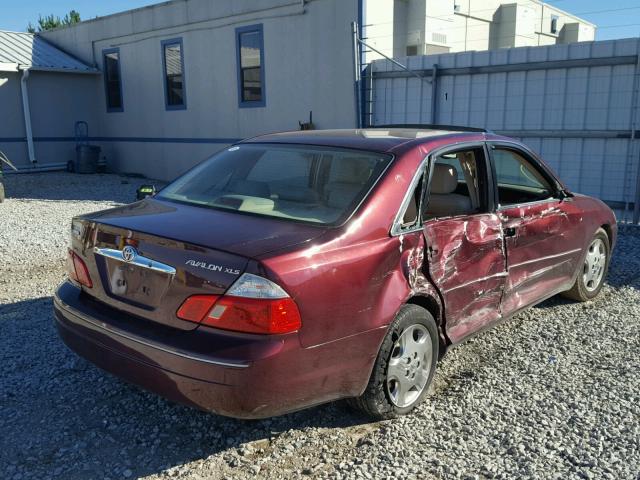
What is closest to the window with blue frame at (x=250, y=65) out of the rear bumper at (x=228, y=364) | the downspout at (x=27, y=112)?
the downspout at (x=27, y=112)

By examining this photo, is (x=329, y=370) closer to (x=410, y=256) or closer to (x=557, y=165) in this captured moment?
(x=410, y=256)

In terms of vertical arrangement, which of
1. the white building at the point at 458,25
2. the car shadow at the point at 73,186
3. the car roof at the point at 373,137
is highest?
the white building at the point at 458,25

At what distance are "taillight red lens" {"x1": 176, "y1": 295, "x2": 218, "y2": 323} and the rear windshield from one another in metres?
0.73

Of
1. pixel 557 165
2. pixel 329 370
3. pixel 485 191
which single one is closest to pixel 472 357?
pixel 485 191

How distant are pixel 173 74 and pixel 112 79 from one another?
3309mm

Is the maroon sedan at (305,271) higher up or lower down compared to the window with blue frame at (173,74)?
lower down

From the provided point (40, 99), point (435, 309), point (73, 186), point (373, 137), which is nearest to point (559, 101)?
point (373, 137)

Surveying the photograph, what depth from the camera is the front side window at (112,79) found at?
17875 mm

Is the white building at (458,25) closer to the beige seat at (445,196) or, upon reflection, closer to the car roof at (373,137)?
the car roof at (373,137)

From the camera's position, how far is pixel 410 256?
338 centimetres

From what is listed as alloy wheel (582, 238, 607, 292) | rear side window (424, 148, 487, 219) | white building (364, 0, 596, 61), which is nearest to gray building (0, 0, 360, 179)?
white building (364, 0, 596, 61)

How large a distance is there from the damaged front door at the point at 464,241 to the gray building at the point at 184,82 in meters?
8.05

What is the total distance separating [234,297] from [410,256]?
1.09m

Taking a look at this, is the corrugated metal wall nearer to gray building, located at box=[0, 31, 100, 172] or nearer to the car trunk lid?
the car trunk lid
